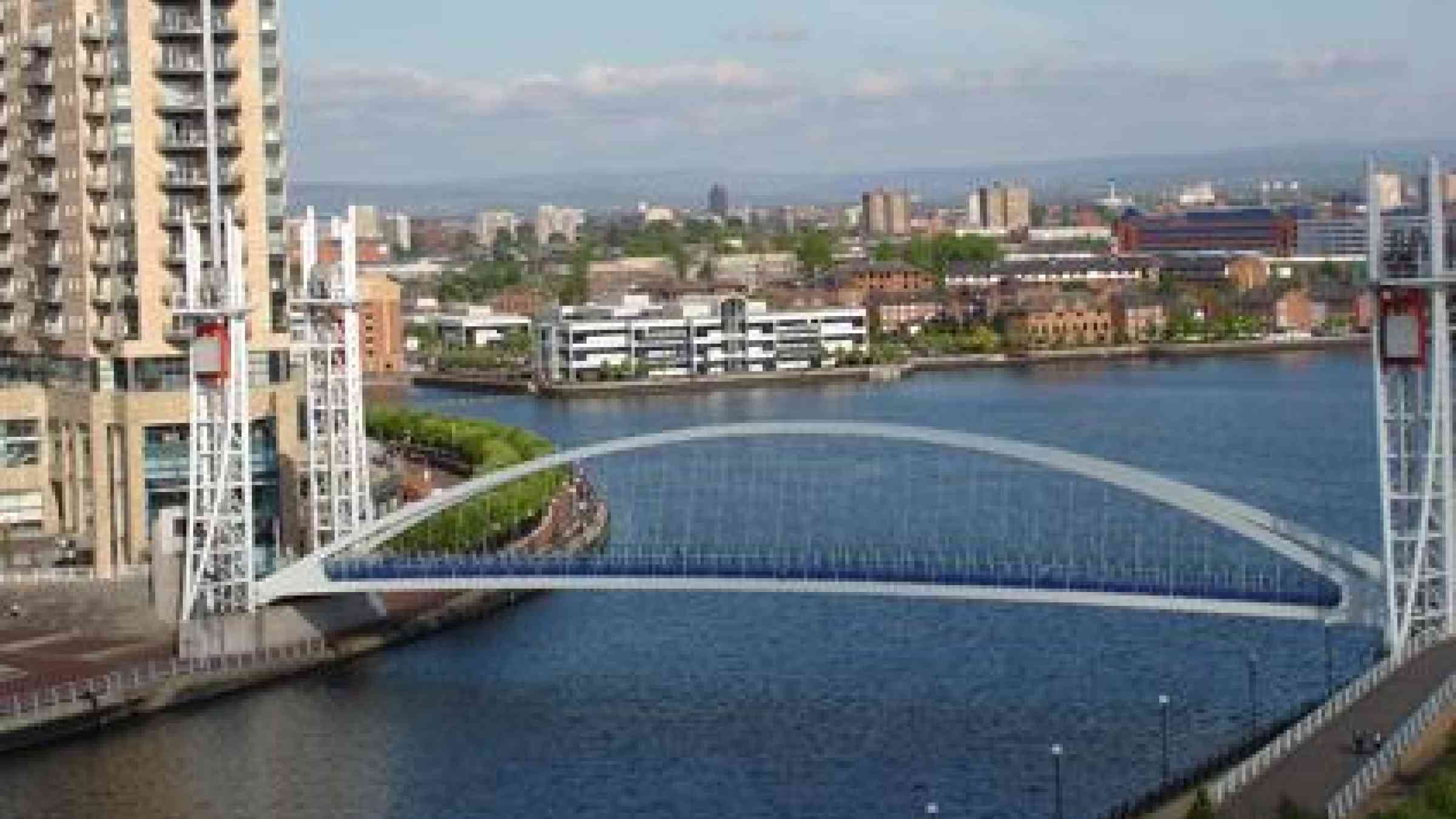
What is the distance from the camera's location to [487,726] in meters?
22.1

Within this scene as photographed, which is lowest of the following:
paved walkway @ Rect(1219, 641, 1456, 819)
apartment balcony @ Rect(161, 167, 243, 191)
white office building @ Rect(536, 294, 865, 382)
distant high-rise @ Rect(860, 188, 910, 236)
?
paved walkway @ Rect(1219, 641, 1456, 819)

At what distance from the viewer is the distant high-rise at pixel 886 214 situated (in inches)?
6097

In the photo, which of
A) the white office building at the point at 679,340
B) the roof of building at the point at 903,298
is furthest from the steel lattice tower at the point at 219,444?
the roof of building at the point at 903,298

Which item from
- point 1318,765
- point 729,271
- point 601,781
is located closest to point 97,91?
point 601,781

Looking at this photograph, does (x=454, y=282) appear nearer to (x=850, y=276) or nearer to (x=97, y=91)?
(x=850, y=276)

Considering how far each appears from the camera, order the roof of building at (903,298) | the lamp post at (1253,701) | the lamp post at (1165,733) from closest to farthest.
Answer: the lamp post at (1165,733) → the lamp post at (1253,701) → the roof of building at (903,298)

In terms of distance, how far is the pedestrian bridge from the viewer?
805 inches

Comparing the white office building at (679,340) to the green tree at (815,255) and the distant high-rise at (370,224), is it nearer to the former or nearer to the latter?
the green tree at (815,255)

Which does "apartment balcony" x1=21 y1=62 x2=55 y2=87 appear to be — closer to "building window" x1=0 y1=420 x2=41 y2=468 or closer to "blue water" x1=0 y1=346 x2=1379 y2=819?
"building window" x1=0 y1=420 x2=41 y2=468

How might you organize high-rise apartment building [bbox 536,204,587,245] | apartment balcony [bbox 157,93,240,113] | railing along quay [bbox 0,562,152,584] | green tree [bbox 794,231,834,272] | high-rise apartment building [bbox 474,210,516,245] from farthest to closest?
1. high-rise apartment building [bbox 474,210,516,245]
2. high-rise apartment building [bbox 536,204,587,245]
3. green tree [bbox 794,231,834,272]
4. apartment balcony [bbox 157,93,240,113]
5. railing along quay [bbox 0,562,152,584]

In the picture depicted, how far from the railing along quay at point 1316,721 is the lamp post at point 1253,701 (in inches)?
34.1

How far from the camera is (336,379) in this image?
27.5 m

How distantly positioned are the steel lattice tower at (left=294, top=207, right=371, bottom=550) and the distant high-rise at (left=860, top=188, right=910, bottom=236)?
125680 mm

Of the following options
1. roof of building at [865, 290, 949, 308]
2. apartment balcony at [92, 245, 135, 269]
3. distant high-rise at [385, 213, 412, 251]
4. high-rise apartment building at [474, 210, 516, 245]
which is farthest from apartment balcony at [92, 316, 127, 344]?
high-rise apartment building at [474, 210, 516, 245]
